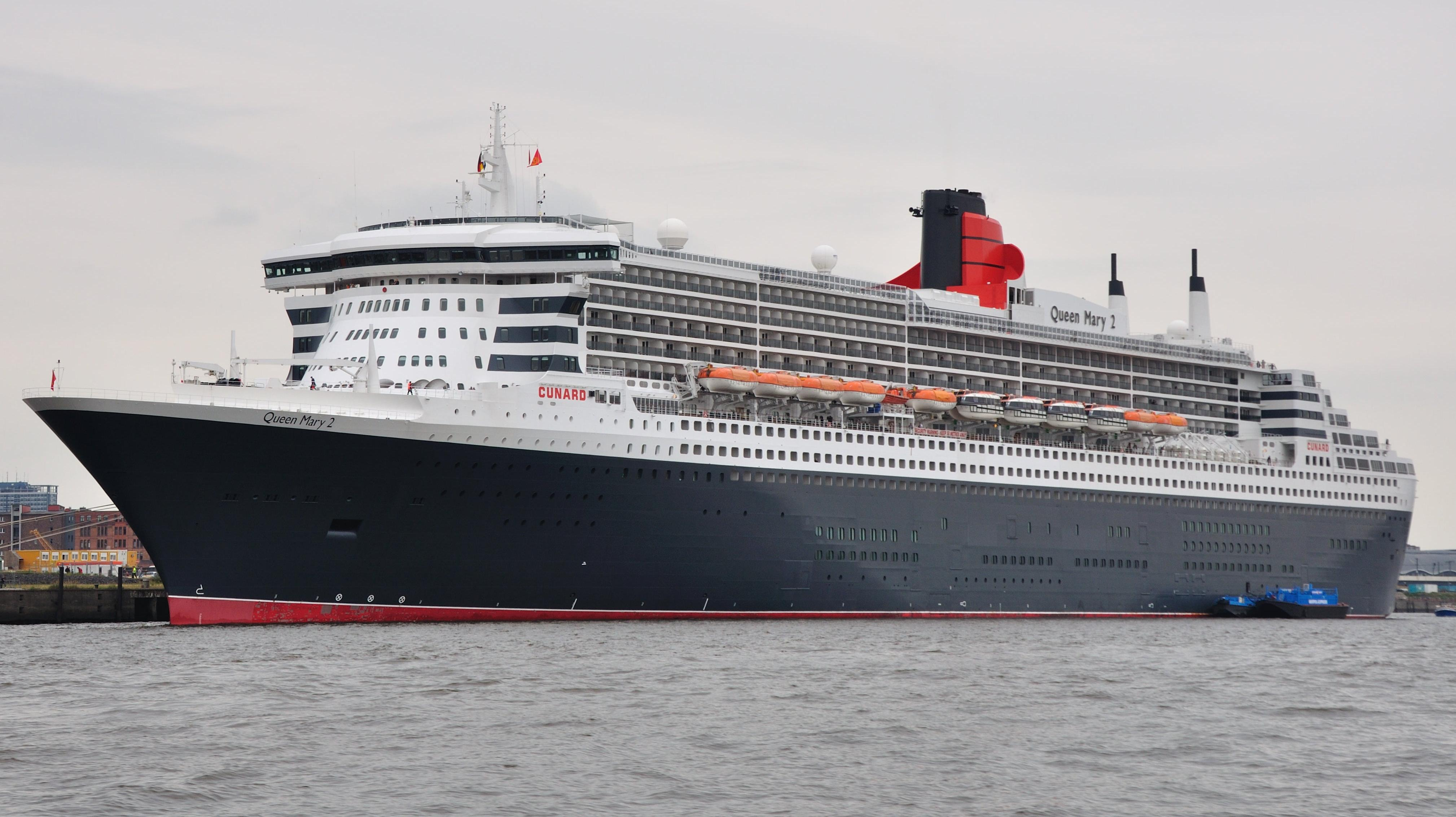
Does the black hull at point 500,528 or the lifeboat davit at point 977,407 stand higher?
the lifeboat davit at point 977,407

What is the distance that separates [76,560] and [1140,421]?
77.3 metres

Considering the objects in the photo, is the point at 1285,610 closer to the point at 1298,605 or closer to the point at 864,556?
the point at 1298,605

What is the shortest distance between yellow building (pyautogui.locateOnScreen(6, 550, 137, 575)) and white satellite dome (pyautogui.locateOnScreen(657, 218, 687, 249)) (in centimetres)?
5585

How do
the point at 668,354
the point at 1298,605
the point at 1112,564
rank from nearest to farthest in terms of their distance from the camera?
the point at 668,354 < the point at 1112,564 < the point at 1298,605

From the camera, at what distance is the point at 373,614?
4347 cm

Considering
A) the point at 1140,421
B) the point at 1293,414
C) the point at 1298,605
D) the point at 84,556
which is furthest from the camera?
the point at 84,556

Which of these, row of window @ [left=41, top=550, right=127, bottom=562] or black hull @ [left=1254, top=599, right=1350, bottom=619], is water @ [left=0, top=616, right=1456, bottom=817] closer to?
black hull @ [left=1254, top=599, right=1350, bottom=619]

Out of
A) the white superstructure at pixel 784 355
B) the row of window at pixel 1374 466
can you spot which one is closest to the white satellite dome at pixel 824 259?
the white superstructure at pixel 784 355

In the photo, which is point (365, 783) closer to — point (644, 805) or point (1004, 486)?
point (644, 805)

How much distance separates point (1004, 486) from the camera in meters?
58.1

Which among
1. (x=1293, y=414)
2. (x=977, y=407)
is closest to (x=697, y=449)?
(x=977, y=407)

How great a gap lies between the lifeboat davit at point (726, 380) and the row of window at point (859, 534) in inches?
198

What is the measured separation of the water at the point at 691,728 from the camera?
813 inches

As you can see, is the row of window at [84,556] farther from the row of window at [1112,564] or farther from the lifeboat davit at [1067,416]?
the row of window at [1112,564]
